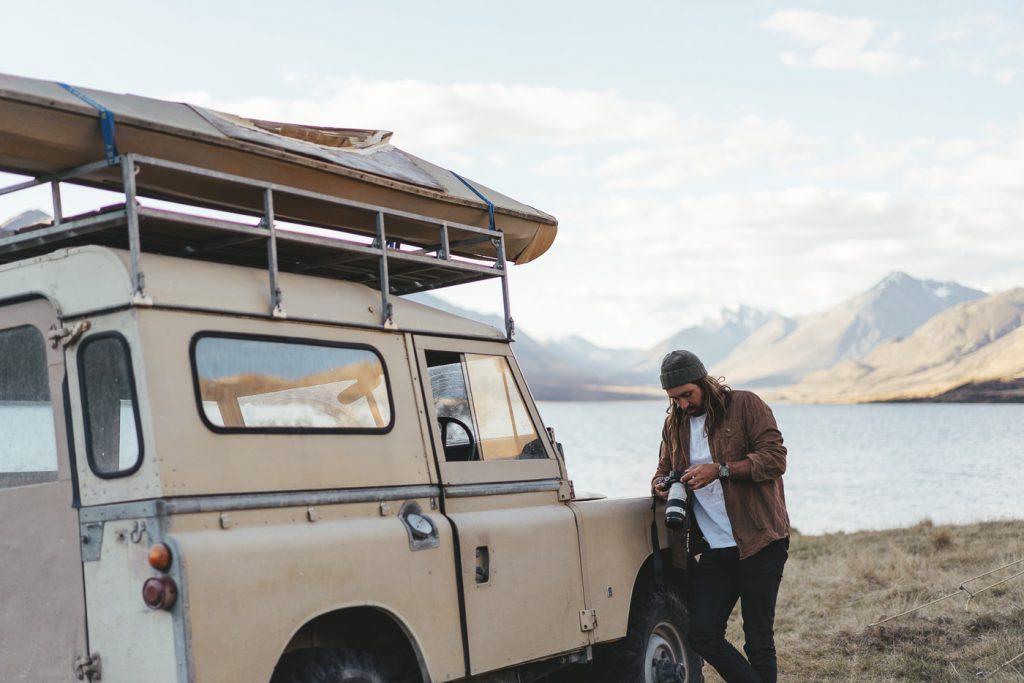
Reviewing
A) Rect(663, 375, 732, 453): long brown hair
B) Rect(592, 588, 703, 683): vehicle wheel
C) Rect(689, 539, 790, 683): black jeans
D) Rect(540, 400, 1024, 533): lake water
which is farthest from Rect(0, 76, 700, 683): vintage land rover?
Rect(540, 400, 1024, 533): lake water

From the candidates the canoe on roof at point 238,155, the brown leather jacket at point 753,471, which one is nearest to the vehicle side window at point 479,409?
the canoe on roof at point 238,155

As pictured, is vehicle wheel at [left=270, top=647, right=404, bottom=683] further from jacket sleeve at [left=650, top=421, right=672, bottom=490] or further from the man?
jacket sleeve at [left=650, top=421, right=672, bottom=490]

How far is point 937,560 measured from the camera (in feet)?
39.7

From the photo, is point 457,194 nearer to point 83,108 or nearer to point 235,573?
point 83,108

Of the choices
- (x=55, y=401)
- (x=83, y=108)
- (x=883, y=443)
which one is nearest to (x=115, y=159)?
(x=83, y=108)

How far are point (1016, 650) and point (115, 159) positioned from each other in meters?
6.60

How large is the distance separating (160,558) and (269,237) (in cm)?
141

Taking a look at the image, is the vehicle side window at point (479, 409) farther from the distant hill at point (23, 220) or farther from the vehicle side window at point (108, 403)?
the distant hill at point (23, 220)

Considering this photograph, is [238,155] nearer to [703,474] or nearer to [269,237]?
[269,237]

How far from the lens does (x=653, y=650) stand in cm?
661

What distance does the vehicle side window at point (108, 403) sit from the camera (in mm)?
4324

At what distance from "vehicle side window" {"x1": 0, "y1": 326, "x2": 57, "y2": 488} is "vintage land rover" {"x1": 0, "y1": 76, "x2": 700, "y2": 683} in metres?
0.01

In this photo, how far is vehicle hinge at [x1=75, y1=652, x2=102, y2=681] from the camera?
4.26 metres

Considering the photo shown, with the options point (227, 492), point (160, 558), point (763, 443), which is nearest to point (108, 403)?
point (227, 492)
